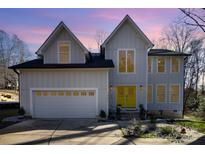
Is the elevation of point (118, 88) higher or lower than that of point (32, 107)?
higher

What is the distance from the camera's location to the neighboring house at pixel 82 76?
45.4 feet

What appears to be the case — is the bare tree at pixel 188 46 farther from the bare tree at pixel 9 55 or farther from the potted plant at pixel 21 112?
the potted plant at pixel 21 112

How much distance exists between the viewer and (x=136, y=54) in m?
15.4

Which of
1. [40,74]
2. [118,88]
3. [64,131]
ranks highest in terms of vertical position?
[40,74]

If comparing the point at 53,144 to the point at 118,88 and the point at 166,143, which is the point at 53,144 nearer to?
the point at 166,143

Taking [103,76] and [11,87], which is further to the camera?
[11,87]

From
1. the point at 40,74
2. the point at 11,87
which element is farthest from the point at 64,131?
the point at 11,87

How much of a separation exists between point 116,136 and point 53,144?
2.65m

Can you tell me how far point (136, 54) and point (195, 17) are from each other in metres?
4.35

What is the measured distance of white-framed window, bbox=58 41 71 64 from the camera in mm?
14312

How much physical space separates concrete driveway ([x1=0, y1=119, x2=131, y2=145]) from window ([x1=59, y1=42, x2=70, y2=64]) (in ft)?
14.3

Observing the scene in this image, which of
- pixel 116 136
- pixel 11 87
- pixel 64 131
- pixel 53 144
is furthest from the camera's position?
pixel 11 87

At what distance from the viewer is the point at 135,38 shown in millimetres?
15375
